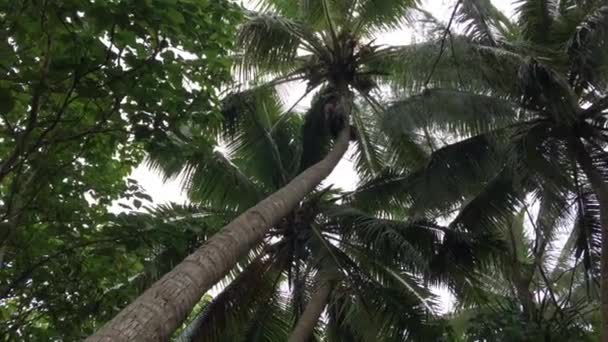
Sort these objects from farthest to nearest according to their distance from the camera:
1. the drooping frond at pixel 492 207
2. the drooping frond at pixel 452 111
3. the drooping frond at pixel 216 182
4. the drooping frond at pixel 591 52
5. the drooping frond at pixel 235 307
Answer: the drooping frond at pixel 492 207
the drooping frond at pixel 216 182
the drooping frond at pixel 452 111
the drooping frond at pixel 235 307
the drooping frond at pixel 591 52

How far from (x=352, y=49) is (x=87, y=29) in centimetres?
671

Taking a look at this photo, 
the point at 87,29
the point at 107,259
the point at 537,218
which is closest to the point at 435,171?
the point at 537,218

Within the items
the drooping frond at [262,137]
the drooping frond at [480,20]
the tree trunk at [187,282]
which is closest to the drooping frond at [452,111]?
the drooping frond at [480,20]

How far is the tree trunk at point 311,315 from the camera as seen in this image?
8.33 m

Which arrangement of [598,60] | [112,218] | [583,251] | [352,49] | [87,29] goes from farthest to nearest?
[352,49]
[583,251]
[598,60]
[112,218]
[87,29]

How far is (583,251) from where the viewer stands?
9727 millimetres

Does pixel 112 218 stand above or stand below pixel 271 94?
below

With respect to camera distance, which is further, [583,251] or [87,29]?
[583,251]

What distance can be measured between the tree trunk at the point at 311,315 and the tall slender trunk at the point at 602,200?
357 cm

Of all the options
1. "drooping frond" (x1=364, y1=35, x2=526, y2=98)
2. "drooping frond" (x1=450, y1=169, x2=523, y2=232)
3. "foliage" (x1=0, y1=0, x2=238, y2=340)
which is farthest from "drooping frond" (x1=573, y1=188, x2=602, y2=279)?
"foliage" (x1=0, y1=0, x2=238, y2=340)

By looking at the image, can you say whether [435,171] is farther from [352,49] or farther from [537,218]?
[352,49]

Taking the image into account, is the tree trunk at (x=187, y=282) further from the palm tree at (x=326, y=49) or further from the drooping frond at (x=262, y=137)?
the drooping frond at (x=262, y=137)

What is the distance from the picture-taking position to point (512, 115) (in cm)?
949

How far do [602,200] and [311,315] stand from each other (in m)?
4.42
